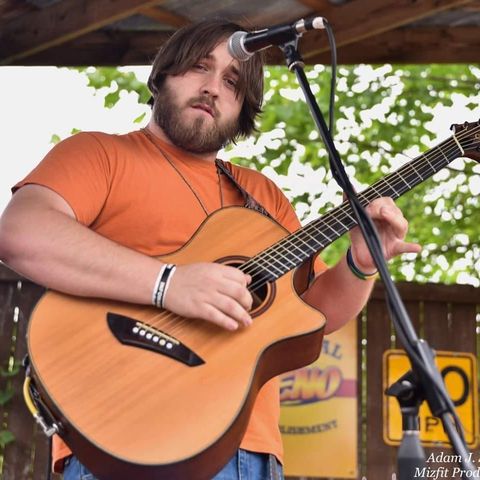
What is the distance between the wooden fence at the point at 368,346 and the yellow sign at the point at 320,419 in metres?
0.09

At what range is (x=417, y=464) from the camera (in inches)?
64.5

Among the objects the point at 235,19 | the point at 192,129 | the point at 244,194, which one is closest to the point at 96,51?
the point at 235,19

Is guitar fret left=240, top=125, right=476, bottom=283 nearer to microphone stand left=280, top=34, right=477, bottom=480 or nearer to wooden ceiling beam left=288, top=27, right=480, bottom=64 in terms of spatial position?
microphone stand left=280, top=34, right=477, bottom=480

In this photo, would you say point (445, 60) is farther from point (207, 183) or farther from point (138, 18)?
point (207, 183)

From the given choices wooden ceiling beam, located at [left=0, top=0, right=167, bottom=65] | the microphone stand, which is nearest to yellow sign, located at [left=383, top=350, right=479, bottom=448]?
wooden ceiling beam, located at [left=0, top=0, right=167, bottom=65]

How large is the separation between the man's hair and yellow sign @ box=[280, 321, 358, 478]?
239cm

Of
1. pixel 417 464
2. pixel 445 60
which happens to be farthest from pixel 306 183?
pixel 417 464

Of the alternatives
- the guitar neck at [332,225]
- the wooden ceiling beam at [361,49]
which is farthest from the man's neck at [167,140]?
the wooden ceiling beam at [361,49]

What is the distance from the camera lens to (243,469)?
2.30m

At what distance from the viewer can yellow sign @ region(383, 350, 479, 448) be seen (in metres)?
5.07

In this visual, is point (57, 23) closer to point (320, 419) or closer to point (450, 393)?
point (320, 419)

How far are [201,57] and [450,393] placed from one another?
3.01 meters

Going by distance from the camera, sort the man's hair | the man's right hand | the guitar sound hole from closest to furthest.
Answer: the man's right hand, the guitar sound hole, the man's hair

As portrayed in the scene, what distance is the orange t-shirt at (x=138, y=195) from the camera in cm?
244
